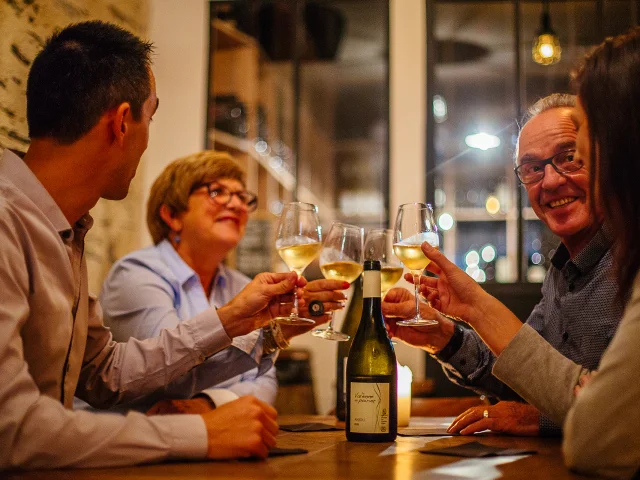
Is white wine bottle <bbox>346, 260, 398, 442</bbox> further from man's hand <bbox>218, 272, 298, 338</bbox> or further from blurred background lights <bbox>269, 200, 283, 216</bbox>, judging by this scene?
blurred background lights <bbox>269, 200, 283, 216</bbox>

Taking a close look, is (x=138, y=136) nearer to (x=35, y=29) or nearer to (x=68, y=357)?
(x=68, y=357)

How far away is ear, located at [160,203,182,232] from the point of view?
246cm

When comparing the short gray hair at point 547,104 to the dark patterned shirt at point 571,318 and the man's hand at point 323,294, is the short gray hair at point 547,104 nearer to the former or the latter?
the dark patterned shirt at point 571,318

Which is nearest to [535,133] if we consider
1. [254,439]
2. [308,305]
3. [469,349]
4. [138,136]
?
[469,349]

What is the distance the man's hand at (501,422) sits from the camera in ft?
4.96

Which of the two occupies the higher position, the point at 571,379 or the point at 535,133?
the point at 535,133

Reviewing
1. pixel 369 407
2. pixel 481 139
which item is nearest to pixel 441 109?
pixel 481 139

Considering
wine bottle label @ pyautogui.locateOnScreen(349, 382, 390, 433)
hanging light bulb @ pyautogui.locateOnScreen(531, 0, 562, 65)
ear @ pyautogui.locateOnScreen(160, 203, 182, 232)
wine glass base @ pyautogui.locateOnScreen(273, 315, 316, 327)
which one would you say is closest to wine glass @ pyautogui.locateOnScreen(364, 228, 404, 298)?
wine glass base @ pyautogui.locateOnScreen(273, 315, 316, 327)

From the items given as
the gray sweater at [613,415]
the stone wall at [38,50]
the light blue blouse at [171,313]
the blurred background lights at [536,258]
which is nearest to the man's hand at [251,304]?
the light blue blouse at [171,313]

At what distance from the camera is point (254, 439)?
1076 millimetres

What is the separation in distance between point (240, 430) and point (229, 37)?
10.1ft

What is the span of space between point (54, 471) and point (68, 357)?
422 millimetres

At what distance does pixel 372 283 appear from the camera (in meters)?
1.36

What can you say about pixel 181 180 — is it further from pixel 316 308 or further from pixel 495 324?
pixel 495 324
